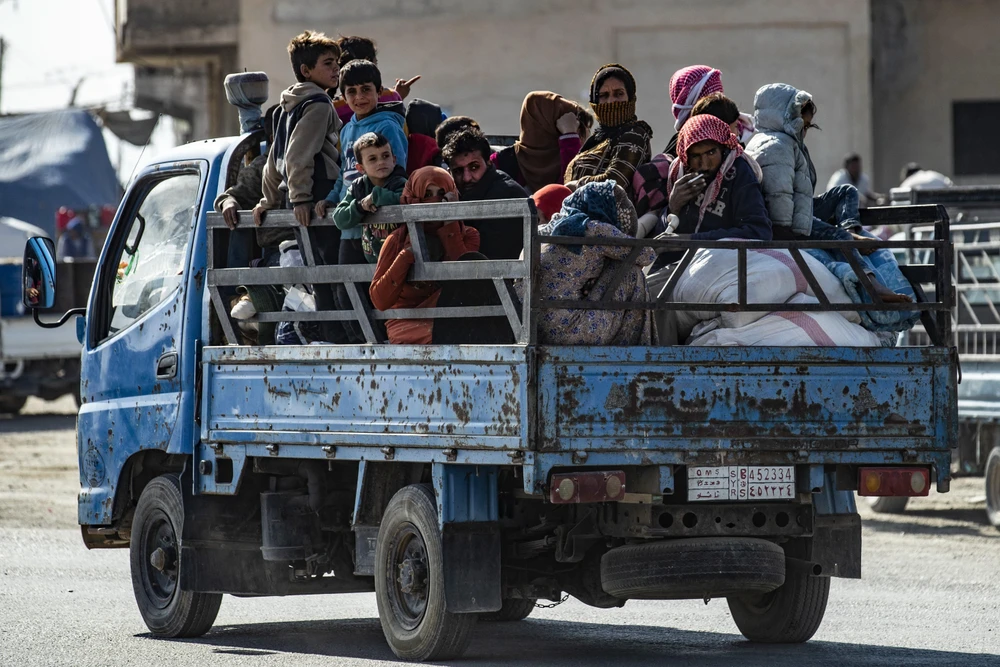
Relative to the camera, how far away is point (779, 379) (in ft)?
23.3

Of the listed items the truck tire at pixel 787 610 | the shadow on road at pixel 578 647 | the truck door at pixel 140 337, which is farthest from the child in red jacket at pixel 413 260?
the truck tire at pixel 787 610

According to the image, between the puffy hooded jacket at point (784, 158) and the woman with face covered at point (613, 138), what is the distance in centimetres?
51

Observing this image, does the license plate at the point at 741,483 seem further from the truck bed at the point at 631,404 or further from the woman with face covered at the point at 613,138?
the woman with face covered at the point at 613,138

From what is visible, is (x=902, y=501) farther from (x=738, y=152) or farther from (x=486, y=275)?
(x=486, y=275)

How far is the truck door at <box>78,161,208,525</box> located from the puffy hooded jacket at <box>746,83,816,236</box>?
2.70m

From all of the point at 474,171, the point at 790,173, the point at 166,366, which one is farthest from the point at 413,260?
the point at 166,366

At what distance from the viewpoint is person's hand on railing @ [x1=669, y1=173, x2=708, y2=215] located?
7.78m

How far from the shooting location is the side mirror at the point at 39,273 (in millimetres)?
9258

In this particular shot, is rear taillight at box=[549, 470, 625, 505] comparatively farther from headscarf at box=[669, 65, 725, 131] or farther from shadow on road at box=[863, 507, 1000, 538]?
shadow on road at box=[863, 507, 1000, 538]

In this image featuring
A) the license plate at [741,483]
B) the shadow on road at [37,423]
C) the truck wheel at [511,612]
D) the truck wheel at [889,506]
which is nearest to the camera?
the license plate at [741,483]

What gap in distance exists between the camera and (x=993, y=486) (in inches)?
542

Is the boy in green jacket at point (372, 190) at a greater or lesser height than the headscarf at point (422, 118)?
lesser

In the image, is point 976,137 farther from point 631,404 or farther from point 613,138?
point 631,404

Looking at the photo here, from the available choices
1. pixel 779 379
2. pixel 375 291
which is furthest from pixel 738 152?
pixel 375 291
